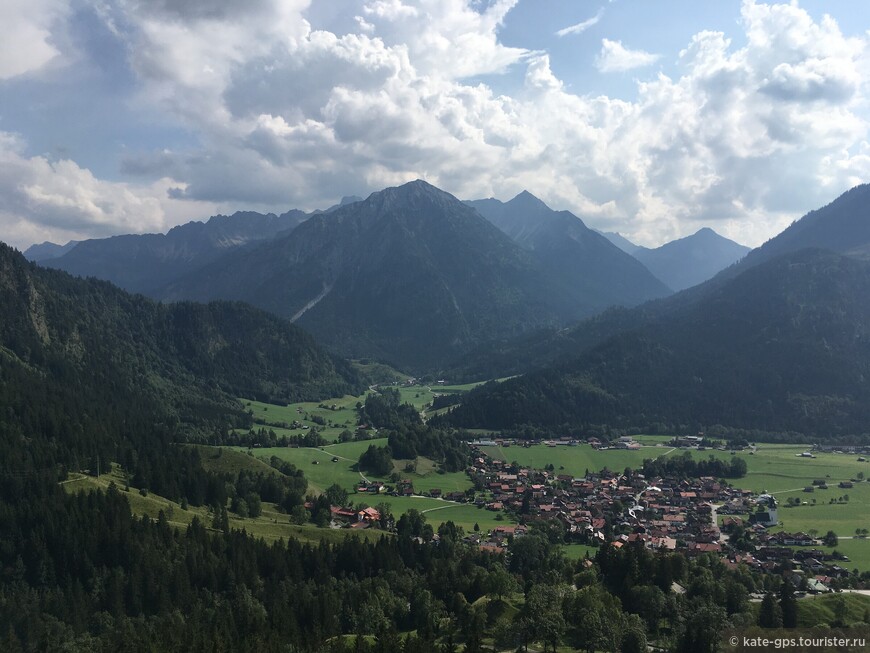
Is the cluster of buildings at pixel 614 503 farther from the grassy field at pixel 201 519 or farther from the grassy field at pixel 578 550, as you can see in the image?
the grassy field at pixel 201 519

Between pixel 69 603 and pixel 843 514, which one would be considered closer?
pixel 69 603

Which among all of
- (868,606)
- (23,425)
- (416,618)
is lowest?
(416,618)

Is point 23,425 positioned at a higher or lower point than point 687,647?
higher

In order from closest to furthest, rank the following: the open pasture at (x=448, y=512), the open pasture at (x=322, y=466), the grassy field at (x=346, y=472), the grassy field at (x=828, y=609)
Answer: the grassy field at (x=828, y=609) → the open pasture at (x=448, y=512) → the open pasture at (x=322, y=466) → the grassy field at (x=346, y=472)

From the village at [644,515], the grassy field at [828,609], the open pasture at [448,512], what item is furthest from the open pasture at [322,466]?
the grassy field at [828,609]

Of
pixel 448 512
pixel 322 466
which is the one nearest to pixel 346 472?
pixel 322 466

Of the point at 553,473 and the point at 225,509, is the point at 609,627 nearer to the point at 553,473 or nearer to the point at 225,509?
the point at 225,509

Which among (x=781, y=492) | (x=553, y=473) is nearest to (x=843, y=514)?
(x=781, y=492)

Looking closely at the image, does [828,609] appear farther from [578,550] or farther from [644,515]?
[644,515]

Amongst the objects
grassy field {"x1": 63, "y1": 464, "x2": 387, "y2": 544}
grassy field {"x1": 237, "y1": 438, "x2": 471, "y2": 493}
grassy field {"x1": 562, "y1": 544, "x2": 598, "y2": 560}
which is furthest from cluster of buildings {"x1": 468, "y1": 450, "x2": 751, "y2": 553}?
grassy field {"x1": 63, "y1": 464, "x2": 387, "y2": 544}
